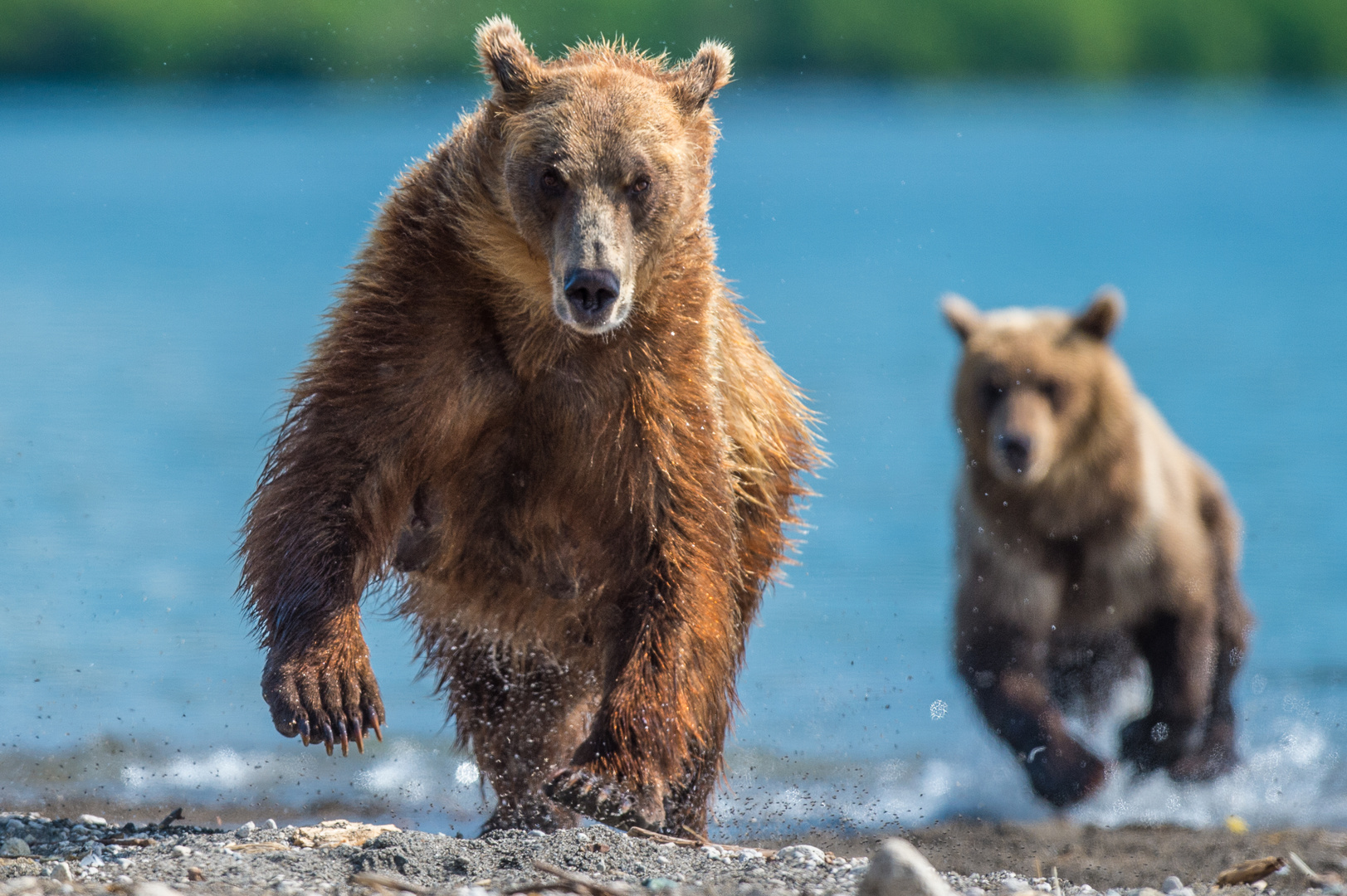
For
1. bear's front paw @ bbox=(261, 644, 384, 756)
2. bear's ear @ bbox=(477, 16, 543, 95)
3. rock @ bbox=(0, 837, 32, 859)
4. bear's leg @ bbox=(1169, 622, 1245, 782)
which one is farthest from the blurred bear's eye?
rock @ bbox=(0, 837, 32, 859)

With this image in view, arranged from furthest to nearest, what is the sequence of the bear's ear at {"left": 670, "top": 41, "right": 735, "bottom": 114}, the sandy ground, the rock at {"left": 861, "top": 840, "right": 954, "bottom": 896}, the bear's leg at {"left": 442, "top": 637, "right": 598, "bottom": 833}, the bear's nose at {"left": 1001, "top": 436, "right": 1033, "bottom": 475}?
the bear's nose at {"left": 1001, "top": 436, "right": 1033, "bottom": 475} → the bear's leg at {"left": 442, "top": 637, "right": 598, "bottom": 833} → the bear's ear at {"left": 670, "top": 41, "right": 735, "bottom": 114} → the sandy ground → the rock at {"left": 861, "top": 840, "right": 954, "bottom": 896}

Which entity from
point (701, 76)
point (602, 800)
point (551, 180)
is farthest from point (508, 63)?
point (602, 800)

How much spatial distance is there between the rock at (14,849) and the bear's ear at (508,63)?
9.23 ft

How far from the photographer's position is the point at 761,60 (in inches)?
1601

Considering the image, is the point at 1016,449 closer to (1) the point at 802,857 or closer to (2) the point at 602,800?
(1) the point at 802,857

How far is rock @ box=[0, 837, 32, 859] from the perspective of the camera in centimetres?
493

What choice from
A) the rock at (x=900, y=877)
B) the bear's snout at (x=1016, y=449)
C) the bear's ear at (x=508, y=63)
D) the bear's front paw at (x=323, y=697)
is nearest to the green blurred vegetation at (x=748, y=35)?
the bear's snout at (x=1016, y=449)

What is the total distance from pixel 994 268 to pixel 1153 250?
22.4 feet

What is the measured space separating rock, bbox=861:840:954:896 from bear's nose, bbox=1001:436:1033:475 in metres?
3.51

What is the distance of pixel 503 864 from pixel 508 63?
2459 mm

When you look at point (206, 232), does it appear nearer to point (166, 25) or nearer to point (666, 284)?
point (166, 25)

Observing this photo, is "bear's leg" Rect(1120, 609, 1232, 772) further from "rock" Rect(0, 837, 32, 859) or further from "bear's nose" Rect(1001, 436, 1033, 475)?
"rock" Rect(0, 837, 32, 859)

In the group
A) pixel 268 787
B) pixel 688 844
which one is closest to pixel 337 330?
pixel 688 844

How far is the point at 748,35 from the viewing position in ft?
130
